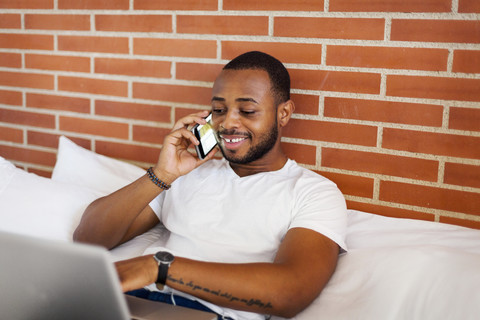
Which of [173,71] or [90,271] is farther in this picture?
[173,71]

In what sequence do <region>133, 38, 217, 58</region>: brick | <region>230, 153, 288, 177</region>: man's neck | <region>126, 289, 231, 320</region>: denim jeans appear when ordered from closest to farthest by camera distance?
<region>126, 289, 231, 320</region>: denim jeans < <region>230, 153, 288, 177</region>: man's neck < <region>133, 38, 217, 58</region>: brick

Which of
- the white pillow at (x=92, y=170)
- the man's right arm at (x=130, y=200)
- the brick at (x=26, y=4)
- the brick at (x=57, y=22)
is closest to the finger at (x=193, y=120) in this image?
the man's right arm at (x=130, y=200)

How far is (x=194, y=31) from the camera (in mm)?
1851

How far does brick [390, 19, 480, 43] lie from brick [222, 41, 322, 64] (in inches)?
10.2

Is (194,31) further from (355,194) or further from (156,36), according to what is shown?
(355,194)

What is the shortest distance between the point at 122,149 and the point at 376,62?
3.63 ft

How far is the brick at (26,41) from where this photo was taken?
2.17 m

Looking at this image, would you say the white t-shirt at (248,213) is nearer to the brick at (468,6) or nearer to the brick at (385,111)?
the brick at (385,111)

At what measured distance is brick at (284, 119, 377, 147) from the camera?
161cm

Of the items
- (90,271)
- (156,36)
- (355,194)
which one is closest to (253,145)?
(355,194)

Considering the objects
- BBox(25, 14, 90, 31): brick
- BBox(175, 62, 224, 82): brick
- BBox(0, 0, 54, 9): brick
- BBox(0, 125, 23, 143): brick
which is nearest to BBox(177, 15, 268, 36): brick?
BBox(175, 62, 224, 82): brick

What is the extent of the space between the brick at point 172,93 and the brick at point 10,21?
2.29ft

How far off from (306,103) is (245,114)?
0.27 meters

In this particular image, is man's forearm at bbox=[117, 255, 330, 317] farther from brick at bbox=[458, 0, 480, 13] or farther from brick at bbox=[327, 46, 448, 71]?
brick at bbox=[458, 0, 480, 13]
